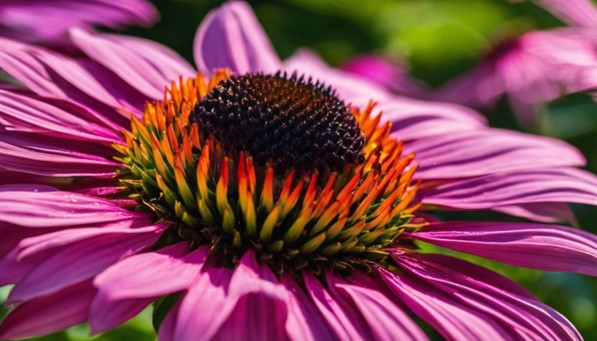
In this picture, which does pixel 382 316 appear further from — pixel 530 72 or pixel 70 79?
pixel 530 72

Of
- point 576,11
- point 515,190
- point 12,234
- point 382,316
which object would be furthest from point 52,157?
point 576,11

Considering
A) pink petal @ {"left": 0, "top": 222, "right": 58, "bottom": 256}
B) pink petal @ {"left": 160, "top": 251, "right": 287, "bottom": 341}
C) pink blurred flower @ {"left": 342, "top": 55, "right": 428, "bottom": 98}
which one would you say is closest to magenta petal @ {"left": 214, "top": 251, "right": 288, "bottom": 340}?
pink petal @ {"left": 160, "top": 251, "right": 287, "bottom": 341}

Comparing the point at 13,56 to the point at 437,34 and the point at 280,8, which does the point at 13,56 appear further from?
the point at 437,34

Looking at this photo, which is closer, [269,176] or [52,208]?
[52,208]

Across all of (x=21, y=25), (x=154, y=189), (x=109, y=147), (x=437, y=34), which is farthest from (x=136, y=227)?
(x=437, y=34)

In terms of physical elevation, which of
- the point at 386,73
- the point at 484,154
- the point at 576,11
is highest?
the point at 576,11

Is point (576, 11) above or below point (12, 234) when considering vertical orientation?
above

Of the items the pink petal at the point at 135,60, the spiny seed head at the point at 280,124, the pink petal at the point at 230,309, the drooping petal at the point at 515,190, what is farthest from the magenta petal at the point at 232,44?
the pink petal at the point at 230,309
